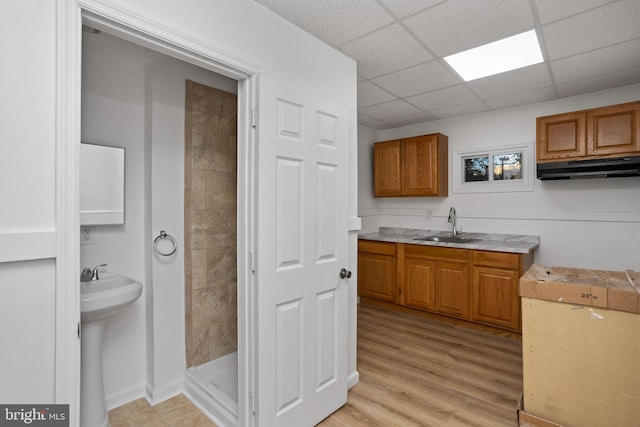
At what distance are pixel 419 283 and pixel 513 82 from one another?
7.73ft

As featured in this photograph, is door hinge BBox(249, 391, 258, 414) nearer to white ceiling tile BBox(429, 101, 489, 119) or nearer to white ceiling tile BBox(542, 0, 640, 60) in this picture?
white ceiling tile BBox(542, 0, 640, 60)

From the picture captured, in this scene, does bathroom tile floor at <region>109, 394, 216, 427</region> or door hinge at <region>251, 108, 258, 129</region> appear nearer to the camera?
door hinge at <region>251, 108, 258, 129</region>

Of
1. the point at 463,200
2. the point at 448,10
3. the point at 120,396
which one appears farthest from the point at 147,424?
the point at 463,200

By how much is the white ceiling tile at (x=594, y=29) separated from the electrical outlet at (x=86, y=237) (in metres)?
3.26

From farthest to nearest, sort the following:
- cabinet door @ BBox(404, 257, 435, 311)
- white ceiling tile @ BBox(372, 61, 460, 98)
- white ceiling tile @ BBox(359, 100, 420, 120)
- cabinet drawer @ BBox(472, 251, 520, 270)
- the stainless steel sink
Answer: the stainless steel sink, cabinet door @ BBox(404, 257, 435, 311), white ceiling tile @ BBox(359, 100, 420, 120), cabinet drawer @ BBox(472, 251, 520, 270), white ceiling tile @ BBox(372, 61, 460, 98)

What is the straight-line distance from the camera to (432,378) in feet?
8.29

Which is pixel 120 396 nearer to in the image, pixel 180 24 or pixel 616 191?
pixel 180 24

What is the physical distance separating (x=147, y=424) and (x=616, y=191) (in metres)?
4.49

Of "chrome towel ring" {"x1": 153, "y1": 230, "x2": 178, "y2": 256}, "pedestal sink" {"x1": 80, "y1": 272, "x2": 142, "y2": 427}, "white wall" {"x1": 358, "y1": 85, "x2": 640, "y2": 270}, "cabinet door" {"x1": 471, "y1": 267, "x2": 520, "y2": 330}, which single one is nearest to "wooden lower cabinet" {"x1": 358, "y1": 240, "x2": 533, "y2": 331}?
"cabinet door" {"x1": 471, "y1": 267, "x2": 520, "y2": 330}

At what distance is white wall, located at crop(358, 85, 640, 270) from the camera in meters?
3.10

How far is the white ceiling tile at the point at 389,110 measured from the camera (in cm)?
364

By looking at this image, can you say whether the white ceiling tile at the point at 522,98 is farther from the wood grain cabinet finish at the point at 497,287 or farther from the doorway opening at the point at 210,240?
the doorway opening at the point at 210,240

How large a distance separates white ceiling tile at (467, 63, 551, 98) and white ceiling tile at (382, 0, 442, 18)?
1.37 metres

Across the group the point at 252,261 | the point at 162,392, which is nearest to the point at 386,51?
the point at 252,261
